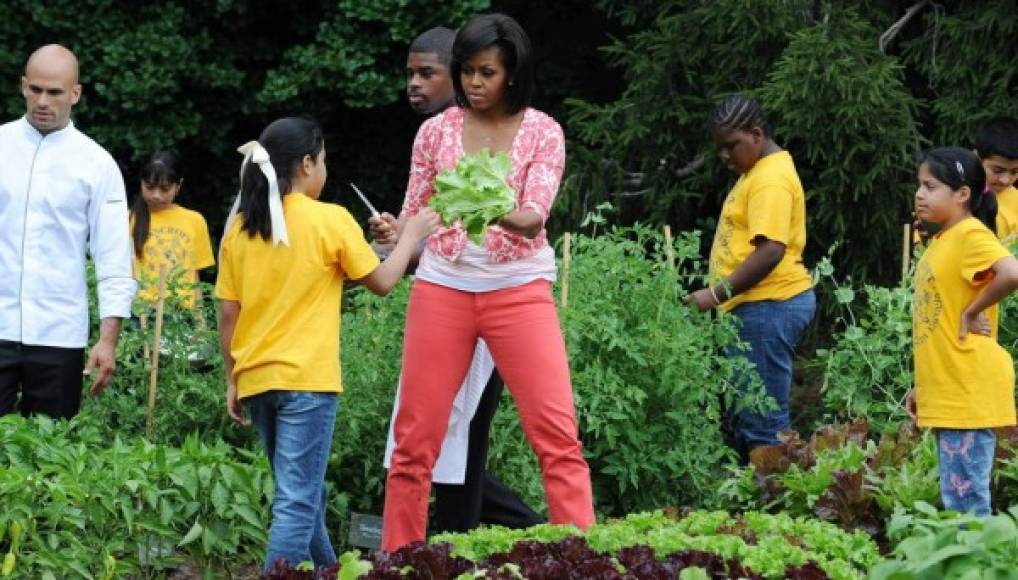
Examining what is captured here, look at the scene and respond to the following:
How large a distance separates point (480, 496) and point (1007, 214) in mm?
2864

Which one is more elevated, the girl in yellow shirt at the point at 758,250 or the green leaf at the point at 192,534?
the girl in yellow shirt at the point at 758,250

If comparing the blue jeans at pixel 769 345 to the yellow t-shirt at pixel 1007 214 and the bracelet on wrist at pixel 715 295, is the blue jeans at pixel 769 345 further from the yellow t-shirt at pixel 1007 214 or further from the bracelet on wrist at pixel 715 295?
the yellow t-shirt at pixel 1007 214

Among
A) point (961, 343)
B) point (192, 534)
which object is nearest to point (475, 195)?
point (192, 534)

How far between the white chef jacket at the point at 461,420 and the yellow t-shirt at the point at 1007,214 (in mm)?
2700

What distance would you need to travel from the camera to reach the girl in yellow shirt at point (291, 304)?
5.79 metres

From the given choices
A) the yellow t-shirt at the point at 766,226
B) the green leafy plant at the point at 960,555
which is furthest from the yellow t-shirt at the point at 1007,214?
the green leafy plant at the point at 960,555

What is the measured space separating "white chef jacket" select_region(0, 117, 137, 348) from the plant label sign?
3.61ft

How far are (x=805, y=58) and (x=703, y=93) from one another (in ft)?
4.32

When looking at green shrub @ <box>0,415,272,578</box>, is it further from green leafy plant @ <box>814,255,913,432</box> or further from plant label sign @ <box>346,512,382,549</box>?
green leafy plant @ <box>814,255,913,432</box>

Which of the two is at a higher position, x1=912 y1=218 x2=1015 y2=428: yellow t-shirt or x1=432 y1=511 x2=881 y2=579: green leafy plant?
x1=912 y1=218 x2=1015 y2=428: yellow t-shirt

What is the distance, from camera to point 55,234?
6.70m

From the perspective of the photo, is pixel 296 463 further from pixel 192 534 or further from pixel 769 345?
pixel 769 345

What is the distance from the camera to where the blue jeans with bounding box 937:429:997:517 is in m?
6.06

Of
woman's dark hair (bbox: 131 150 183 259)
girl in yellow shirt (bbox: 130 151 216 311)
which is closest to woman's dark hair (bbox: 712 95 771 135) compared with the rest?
girl in yellow shirt (bbox: 130 151 216 311)
